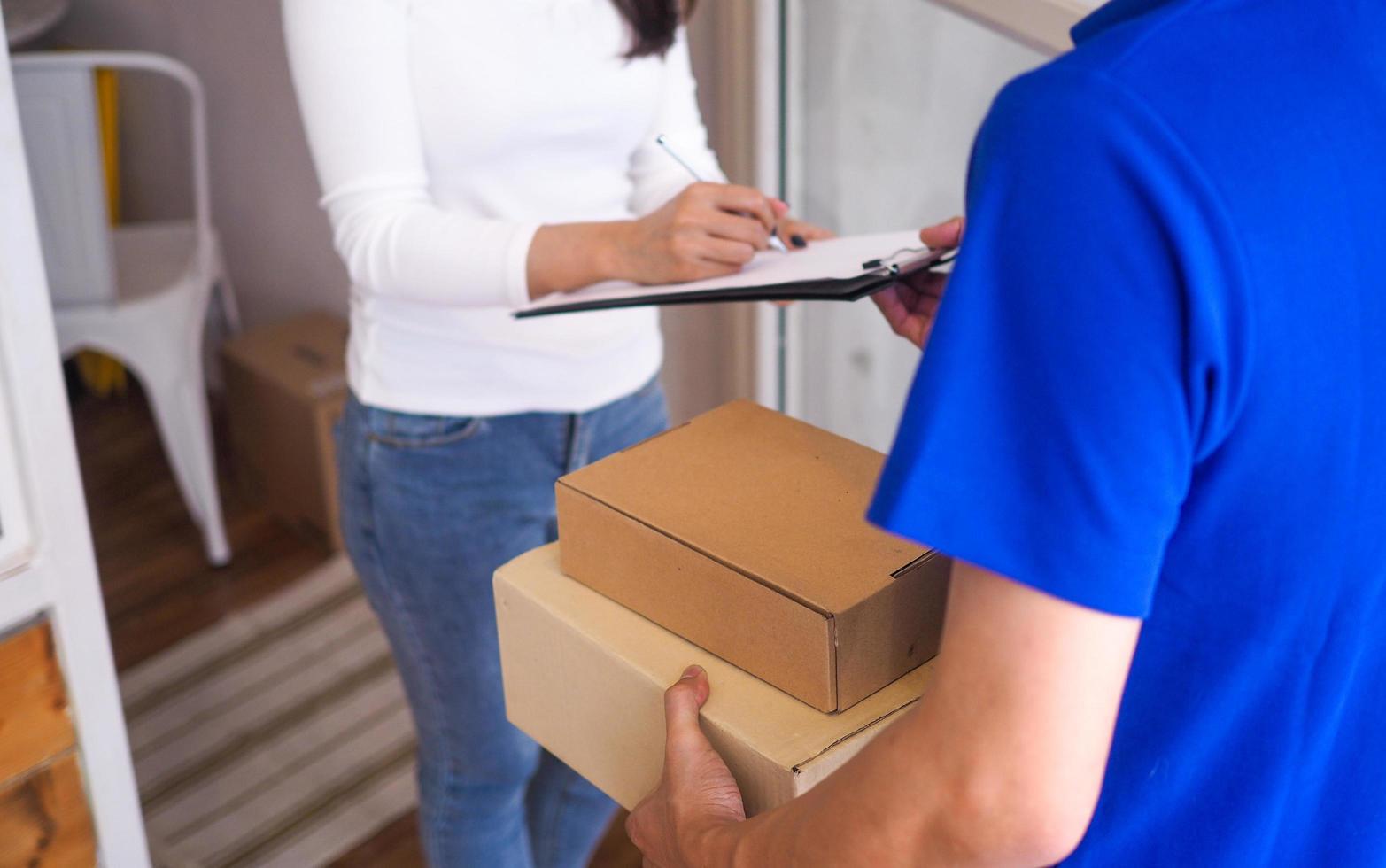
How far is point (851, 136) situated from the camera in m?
1.78

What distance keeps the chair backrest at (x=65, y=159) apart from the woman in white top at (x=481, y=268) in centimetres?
128

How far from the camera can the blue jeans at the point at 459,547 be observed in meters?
1.14

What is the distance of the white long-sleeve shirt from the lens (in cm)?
101

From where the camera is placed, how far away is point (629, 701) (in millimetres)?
795

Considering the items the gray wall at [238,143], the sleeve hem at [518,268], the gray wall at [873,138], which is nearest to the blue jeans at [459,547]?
the sleeve hem at [518,268]

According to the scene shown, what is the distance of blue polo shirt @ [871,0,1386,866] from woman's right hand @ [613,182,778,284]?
1.49 feet

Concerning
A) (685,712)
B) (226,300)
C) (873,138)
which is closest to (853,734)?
(685,712)

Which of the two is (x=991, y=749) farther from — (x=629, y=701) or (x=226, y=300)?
(x=226, y=300)

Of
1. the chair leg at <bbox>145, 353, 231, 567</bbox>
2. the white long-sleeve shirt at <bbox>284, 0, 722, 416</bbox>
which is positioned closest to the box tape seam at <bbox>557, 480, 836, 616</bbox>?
the white long-sleeve shirt at <bbox>284, 0, 722, 416</bbox>

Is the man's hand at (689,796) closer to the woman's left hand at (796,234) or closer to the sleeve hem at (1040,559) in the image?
the sleeve hem at (1040,559)

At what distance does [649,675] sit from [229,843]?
1.28m

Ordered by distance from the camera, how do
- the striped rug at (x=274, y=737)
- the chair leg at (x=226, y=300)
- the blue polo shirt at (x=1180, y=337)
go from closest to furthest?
the blue polo shirt at (x=1180, y=337), the striped rug at (x=274, y=737), the chair leg at (x=226, y=300)

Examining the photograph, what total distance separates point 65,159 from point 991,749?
212cm

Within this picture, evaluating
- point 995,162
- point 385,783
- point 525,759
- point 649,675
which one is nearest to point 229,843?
point 385,783
